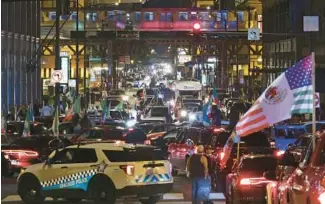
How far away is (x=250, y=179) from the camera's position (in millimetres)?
14906

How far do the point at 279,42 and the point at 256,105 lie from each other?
58009mm

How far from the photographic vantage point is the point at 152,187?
1766cm

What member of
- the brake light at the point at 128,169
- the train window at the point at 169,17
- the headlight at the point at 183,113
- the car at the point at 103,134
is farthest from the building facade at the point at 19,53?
the train window at the point at 169,17

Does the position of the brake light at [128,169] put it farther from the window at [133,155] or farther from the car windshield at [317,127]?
the car windshield at [317,127]

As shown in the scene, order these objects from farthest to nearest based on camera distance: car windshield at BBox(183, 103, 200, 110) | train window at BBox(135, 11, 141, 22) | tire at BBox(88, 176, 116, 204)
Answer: train window at BBox(135, 11, 141, 22)
car windshield at BBox(183, 103, 200, 110)
tire at BBox(88, 176, 116, 204)

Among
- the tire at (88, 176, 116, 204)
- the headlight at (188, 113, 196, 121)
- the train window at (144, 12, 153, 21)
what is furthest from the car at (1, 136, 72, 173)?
the train window at (144, 12, 153, 21)

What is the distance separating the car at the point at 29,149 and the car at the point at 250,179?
36.2 feet

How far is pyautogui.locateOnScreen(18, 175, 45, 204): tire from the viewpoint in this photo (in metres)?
18.6

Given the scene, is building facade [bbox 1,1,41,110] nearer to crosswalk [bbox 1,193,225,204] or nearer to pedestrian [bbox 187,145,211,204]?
crosswalk [bbox 1,193,225,204]

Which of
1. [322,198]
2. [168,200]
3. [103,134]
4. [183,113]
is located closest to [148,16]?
[183,113]

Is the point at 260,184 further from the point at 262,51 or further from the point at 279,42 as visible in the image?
the point at 262,51

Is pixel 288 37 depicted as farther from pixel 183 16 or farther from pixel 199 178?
pixel 199 178

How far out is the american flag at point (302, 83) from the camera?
409 inches

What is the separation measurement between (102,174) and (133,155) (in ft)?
2.76
